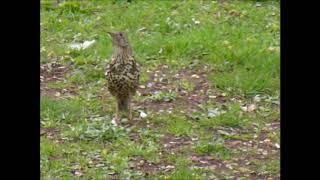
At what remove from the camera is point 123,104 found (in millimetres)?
6387

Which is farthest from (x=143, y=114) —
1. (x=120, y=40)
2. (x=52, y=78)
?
(x=52, y=78)

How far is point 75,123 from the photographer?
632 centimetres

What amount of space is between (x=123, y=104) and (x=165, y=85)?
3.68 ft

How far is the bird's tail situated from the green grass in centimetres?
16

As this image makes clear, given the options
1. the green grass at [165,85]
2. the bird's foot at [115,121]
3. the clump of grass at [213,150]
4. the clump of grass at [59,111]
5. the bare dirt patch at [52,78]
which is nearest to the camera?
the green grass at [165,85]

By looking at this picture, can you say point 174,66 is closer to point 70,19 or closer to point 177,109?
point 177,109

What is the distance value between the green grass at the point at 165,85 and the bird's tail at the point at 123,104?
0.16m

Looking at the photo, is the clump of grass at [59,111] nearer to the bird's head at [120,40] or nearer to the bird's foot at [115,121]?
the bird's foot at [115,121]

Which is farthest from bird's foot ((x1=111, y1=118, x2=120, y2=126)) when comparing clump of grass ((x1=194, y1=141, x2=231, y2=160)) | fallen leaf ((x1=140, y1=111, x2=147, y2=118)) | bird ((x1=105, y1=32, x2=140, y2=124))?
clump of grass ((x1=194, y1=141, x2=231, y2=160))

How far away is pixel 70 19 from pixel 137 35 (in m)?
1.22

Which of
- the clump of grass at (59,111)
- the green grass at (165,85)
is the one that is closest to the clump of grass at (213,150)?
the green grass at (165,85)

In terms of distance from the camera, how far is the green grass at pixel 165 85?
546 cm

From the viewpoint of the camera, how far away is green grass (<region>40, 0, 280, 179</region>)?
5.46 meters
